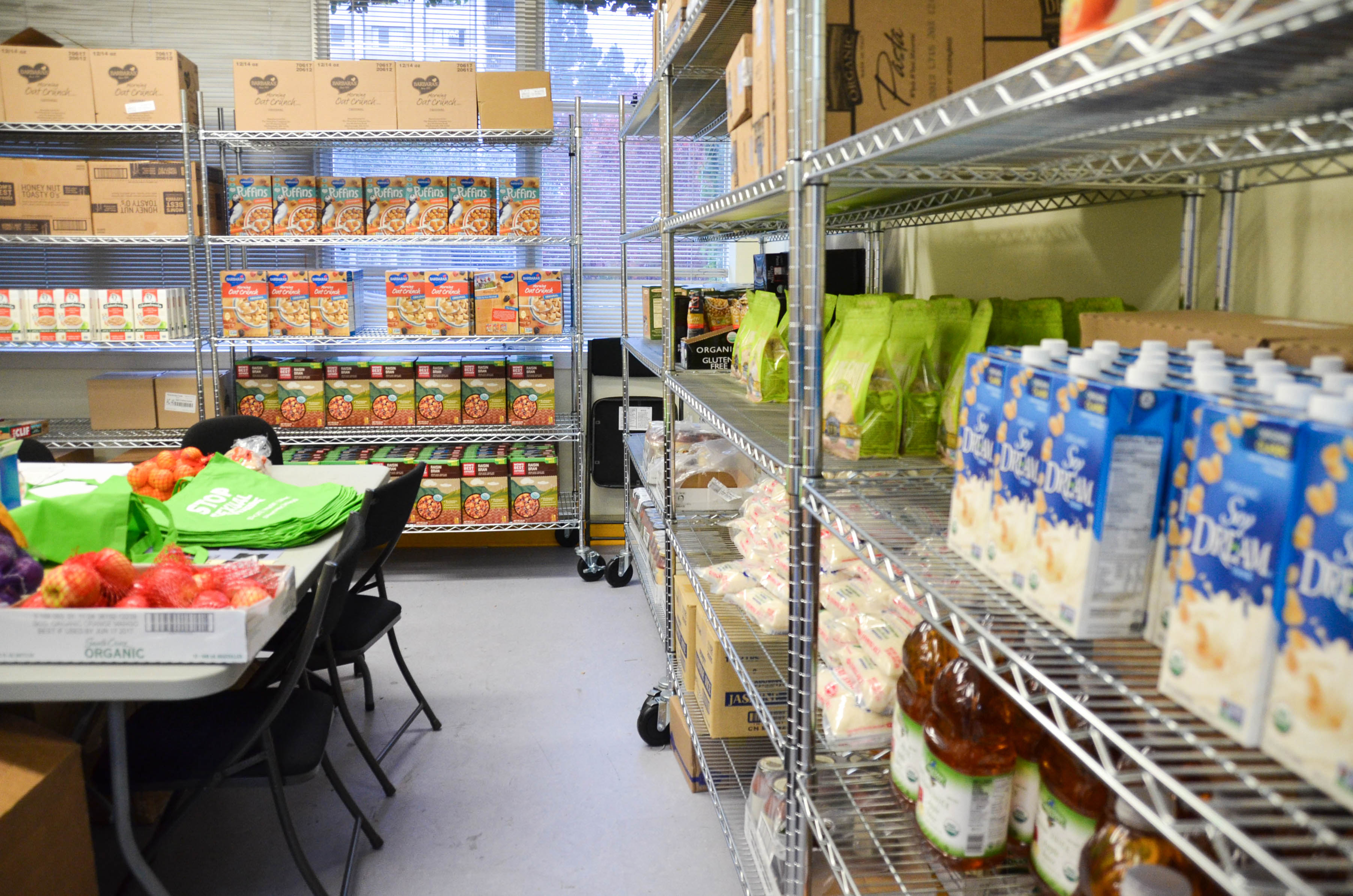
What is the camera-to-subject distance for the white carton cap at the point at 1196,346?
2.99ft

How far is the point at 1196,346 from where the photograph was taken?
938 millimetres

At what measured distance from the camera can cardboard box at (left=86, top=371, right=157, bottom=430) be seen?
420 cm

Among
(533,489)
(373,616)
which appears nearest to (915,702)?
(373,616)

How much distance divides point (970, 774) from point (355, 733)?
1826mm

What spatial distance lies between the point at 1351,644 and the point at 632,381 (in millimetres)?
4274

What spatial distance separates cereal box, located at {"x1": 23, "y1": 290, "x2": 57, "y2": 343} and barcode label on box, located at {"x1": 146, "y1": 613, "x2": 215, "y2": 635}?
3.21 metres

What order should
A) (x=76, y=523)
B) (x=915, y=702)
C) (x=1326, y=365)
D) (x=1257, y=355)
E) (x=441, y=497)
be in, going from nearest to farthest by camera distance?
(x=1326, y=365) → (x=1257, y=355) → (x=915, y=702) → (x=76, y=523) → (x=441, y=497)

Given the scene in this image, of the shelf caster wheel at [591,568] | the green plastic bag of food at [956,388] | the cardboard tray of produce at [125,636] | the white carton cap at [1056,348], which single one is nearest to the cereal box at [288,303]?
the shelf caster wheel at [591,568]

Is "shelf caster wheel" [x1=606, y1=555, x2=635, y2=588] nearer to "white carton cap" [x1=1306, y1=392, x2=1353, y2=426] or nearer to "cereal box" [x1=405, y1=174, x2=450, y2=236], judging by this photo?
"cereal box" [x1=405, y1=174, x2=450, y2=236]

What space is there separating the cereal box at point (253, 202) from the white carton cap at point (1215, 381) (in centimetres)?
414

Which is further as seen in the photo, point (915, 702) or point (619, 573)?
point (619, 573)

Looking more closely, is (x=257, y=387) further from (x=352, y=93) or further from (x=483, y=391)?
(x=352, y=93)

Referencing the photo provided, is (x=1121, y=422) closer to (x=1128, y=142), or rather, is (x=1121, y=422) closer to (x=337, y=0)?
(x=1128, y=142)

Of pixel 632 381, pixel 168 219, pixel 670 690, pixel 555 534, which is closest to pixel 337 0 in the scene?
pixel 168 219
